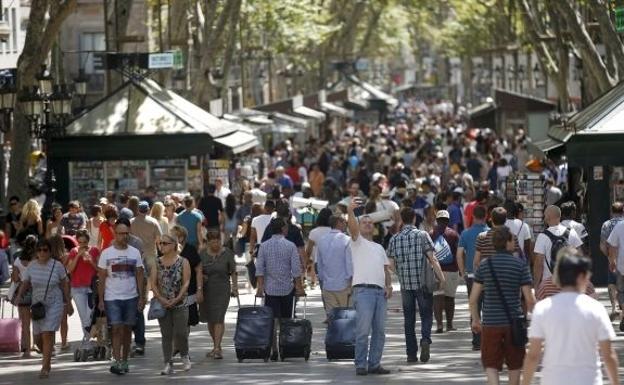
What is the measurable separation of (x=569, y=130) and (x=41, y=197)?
38.2 feet

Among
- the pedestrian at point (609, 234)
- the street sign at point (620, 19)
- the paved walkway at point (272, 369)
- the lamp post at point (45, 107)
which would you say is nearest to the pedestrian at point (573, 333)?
the paved walkway at point (272, 369)

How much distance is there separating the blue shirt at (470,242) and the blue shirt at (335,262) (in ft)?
3.94

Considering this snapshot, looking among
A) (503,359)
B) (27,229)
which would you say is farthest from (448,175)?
(503,359)

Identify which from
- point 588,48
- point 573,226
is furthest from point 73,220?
point 588,48

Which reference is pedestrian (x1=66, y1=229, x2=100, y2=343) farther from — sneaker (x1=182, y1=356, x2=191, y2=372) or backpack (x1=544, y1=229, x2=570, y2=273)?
backpack (x1=544, y1=229, x2=570, y2=273)

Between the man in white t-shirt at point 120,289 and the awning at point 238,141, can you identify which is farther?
the awning at point 238,141

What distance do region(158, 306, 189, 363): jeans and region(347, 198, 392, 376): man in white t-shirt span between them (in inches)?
66.5

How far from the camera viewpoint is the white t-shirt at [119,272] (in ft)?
55.4

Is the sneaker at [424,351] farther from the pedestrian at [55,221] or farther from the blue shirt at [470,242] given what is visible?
the pedestrian at [55,221]

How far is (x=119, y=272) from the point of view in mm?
16891

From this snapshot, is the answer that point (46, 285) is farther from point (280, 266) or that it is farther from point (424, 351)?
point (424, 351)

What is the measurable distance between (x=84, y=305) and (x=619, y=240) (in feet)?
18.2

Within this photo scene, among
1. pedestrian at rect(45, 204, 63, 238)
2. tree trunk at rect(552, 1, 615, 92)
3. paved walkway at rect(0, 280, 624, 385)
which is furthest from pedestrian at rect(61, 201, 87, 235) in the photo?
tree trunk at rect(552, 1, 615, 92)

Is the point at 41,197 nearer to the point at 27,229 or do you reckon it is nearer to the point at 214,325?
the point at 27,229
